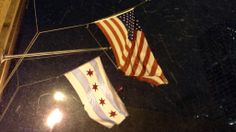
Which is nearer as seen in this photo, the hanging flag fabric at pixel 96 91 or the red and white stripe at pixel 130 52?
the hanging flag fabric at pixel 96 91

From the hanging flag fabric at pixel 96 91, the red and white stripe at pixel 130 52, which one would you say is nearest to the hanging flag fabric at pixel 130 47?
the red and white stripe at pixel 130 52

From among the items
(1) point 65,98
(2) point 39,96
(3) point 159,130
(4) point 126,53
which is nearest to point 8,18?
(4) point 126,53

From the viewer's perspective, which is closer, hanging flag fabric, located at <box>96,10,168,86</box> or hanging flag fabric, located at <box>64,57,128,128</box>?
hanging flag fabric, located at <box>64,57,128,128</box>

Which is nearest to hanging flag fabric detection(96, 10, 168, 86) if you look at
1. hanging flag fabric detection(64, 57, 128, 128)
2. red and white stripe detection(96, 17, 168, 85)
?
red and white stripe detection(96, 17, 168, 85)

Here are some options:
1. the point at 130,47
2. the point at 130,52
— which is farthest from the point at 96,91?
the point at 130,47

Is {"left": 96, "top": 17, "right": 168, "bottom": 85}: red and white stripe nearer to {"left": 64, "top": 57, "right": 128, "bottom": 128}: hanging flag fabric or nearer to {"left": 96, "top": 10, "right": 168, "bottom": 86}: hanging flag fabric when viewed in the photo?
{"left": 96, "top": 10, "right": 168, "bottom": 86}: hanging flag fabric

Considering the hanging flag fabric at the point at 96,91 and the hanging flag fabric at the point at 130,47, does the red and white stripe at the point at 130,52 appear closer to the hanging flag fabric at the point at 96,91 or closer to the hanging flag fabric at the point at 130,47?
the hanging flag fabric at the point at 130,47

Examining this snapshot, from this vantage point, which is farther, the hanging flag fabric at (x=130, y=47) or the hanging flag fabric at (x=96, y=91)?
the hanging flag fabric at (x=130, y=47)
